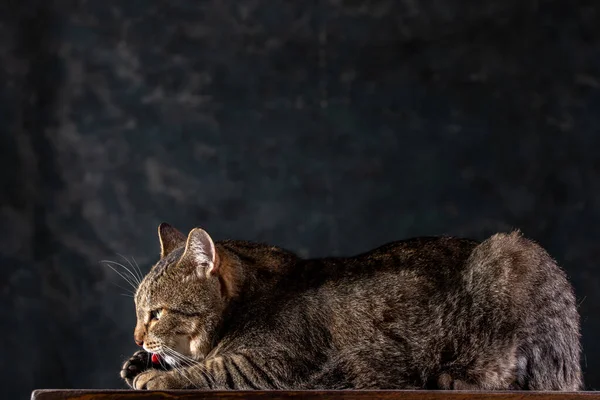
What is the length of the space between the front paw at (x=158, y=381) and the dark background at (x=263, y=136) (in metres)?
1.58

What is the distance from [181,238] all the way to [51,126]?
145cm

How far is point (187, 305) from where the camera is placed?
96.8 inches

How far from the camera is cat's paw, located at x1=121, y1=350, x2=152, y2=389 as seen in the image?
251 centimetres

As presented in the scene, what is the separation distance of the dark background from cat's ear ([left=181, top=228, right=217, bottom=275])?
1448 millimetres

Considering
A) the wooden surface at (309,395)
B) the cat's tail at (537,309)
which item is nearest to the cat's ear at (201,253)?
the wooden surface at (309,395)

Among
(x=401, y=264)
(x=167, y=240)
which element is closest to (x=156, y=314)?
(x=167, y=240)

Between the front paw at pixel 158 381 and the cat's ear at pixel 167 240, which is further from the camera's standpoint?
the cat's ear at pixel 167 240

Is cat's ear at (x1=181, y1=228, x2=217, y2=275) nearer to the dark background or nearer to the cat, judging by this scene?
the cat

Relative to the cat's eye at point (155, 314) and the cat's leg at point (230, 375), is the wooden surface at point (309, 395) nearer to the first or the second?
the cat's leg at point (230, 375)

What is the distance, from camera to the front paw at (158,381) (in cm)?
230

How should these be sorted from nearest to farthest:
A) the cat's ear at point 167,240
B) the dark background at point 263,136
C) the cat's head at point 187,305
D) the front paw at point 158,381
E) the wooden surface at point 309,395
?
the wooden surface at point 309,395 < the front paw at point 158,381 < the cat's head at point 187,305 < the cat's ear at point 167,240 < the dark background at point 263,136

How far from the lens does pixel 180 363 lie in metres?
2.49

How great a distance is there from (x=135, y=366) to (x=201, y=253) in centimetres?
34

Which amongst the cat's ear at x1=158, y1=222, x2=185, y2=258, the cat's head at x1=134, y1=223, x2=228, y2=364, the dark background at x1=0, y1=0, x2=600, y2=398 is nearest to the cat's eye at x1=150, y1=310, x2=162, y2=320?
the cat's head at x1=134, y1=223, x2=228, y2=364
